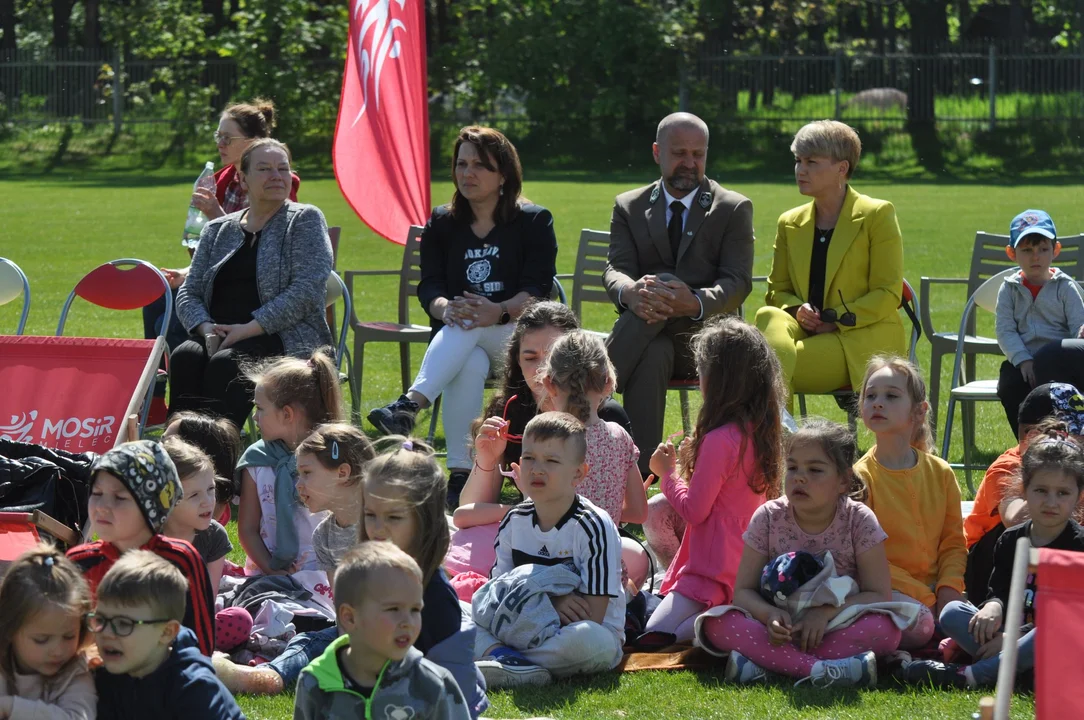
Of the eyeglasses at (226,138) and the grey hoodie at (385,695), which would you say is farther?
the eyeglasses at (226,138)

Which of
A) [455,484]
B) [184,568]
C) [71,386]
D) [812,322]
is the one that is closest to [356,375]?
[455,484]

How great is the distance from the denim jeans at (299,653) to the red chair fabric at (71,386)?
1.71m

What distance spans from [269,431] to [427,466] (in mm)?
1750

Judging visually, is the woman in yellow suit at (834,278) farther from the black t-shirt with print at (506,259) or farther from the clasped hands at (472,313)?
the clasped hands at (472,313)

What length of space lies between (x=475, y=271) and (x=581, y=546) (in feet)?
8.97

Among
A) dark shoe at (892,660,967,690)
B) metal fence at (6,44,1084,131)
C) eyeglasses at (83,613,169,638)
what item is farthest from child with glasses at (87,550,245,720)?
metal fence at (6,44,1084,131)

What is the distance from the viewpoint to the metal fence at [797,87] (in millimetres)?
31859

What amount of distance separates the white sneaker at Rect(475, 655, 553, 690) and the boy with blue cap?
2.98 m

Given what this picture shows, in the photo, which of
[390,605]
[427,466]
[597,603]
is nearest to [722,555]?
[597,603]

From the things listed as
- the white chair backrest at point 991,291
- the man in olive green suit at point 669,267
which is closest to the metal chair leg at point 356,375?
the man in olive green suit at point 669,267

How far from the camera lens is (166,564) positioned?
3119 millimetres

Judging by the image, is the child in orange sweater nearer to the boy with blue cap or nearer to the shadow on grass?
the shadow on grass

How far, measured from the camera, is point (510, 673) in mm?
4418

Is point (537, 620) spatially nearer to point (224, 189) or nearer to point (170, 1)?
point (224, 189)
